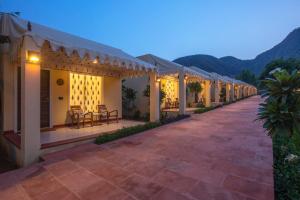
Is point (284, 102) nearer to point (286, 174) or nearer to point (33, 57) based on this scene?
point (286, 174)

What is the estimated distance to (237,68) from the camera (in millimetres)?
141875

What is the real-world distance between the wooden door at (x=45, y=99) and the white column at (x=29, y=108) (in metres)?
3.24

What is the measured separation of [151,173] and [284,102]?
2.67m

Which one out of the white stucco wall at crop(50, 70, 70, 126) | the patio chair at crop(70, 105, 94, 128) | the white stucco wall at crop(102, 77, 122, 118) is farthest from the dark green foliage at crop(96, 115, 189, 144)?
the white stucco wall at crop(102, 77, 122, 118)

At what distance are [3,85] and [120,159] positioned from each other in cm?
473

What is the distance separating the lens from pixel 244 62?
151250mm

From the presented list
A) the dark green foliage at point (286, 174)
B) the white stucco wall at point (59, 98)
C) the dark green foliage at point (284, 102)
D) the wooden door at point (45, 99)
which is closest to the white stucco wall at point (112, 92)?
the white stucco wall at point (59, 98)

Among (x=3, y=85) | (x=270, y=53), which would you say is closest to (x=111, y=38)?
(x=270, y=53)

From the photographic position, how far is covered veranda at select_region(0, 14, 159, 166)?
3920mm

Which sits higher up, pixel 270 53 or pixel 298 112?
pixel 270 53

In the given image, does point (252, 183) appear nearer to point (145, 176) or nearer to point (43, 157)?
point (145, 176)

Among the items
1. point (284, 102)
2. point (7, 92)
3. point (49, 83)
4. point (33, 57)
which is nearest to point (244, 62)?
point (49, 83)

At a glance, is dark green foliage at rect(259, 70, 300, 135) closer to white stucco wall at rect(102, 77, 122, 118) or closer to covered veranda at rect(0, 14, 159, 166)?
covered veranda at rect(0, 14, 159, 166)

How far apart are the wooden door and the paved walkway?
2929 mm
